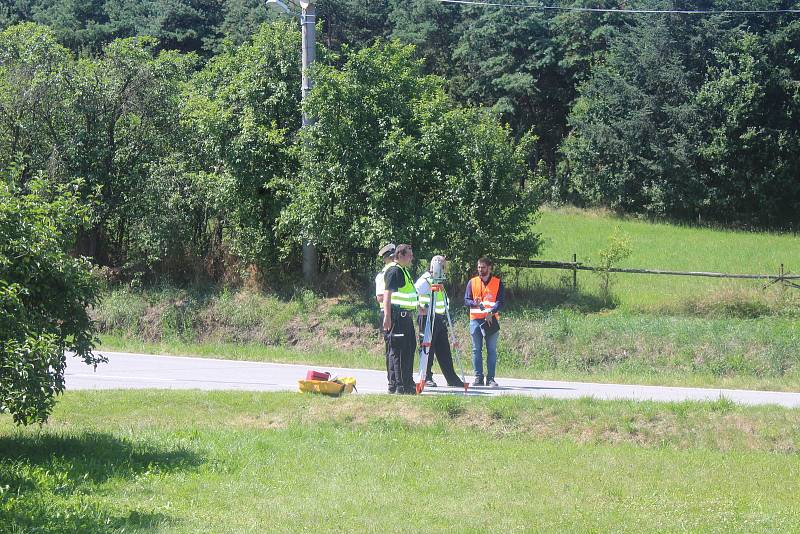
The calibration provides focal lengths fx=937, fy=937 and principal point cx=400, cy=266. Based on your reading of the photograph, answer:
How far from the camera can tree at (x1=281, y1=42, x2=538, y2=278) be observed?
886 inches

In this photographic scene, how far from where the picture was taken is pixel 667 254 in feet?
104

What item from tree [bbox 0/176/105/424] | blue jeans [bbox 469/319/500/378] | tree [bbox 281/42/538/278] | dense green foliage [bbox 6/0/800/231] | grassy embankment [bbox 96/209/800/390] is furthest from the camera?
dense green foliage [bbox 6/0/800/231]

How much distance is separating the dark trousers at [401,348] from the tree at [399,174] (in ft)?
30.9

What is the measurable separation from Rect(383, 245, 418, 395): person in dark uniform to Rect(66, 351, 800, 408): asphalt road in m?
0.57


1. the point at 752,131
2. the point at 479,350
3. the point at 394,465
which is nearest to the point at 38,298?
the point at 394,465

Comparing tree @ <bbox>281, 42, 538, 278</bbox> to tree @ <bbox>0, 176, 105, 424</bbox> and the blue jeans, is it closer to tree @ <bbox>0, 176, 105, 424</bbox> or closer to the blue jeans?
the blue jeans

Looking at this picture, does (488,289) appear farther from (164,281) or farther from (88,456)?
(164,281)

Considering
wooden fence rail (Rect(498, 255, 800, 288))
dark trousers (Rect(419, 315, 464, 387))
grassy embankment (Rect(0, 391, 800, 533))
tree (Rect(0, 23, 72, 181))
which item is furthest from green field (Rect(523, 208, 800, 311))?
tree (Rect(0, 23, 72, 181))

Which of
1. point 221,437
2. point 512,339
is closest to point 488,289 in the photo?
point 221,437

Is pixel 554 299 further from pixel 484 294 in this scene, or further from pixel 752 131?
pixel 752 131

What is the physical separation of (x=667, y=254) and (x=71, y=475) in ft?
84.7

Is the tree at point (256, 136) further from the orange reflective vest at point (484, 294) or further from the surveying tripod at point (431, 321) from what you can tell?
the surveying tripod at point (431, 321)

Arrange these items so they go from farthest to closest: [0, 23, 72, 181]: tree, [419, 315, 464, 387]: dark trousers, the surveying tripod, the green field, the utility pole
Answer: [0, 23, 72, 181]: tree
the green field
the utility pole
[419, 315, 464, 387]: dark trousers
the surveying tripod

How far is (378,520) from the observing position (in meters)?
7.79
